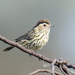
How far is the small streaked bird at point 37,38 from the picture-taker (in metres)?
3.64

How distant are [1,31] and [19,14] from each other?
1.81m

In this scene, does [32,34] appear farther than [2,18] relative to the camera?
No

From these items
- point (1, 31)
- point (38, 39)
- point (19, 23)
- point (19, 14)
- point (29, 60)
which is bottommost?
point (38, 39)

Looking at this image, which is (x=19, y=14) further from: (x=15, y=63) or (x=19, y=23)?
(x=15, y=63)

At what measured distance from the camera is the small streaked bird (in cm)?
364

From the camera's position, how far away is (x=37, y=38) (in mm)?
3703

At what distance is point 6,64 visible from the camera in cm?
557

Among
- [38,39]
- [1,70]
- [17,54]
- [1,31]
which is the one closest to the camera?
[38,39]

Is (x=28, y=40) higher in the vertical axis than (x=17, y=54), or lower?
lower

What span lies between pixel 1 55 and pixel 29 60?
82 cm

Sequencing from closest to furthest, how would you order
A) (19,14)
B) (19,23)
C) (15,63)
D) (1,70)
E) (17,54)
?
(1,70)
(15,63)
(17,54)
(19,23)
(19,14)

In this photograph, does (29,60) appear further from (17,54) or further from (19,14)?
(19,14)

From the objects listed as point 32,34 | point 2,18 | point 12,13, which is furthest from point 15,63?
point 12,13

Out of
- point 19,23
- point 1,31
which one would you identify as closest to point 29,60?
point 1,31
